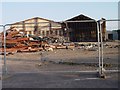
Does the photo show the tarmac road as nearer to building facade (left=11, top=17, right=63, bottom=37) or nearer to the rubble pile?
building facade (left=11, top=17, right=63, bottom=37)

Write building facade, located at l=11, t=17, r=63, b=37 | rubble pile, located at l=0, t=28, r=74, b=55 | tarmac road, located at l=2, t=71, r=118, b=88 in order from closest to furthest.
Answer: tarmac road, located at l=2, t=71, r=118, b=88
building facade, located at l=11, t=17, r=63, b=37
rubble pile, located at l=0, t=28, r=74, b=55

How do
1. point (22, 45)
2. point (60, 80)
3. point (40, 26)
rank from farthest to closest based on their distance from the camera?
1. point (22, 45)
2. point (40, 26)
3. point (60, 80)

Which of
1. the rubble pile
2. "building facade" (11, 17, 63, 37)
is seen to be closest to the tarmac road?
"building facade" (11, 17, 63, 37)

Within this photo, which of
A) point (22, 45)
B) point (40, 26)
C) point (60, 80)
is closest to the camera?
point (60, 80)

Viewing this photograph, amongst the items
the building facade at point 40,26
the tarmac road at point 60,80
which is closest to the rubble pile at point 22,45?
the building facade at point 40,26

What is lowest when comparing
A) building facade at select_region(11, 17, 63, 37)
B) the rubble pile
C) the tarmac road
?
the tarmac road

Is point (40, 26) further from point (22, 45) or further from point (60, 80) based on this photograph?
point (22, 45)

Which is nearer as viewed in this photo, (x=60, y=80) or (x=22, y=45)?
(x=60, y=80)

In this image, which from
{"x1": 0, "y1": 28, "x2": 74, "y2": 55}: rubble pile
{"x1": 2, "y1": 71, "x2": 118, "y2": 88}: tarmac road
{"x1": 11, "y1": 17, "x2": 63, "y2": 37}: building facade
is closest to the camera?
{"x1": 2, "y1": 71, "x2": 118, "y2": 88}: tarmac road

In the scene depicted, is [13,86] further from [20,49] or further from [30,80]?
[20,49]

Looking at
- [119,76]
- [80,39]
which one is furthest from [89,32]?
[119,76]

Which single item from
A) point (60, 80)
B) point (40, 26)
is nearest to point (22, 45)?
point (40, 26)

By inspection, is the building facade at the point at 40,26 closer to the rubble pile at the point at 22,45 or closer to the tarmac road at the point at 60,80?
the rubble pile at the point at 22,45

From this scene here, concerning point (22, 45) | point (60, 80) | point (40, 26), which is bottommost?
point (60, 80)
